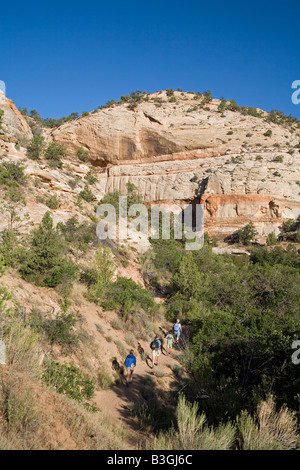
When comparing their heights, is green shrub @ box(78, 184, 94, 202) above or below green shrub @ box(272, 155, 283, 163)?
below

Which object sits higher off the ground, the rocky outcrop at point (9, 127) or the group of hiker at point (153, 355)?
the rocky outcrop at point (9, 127)

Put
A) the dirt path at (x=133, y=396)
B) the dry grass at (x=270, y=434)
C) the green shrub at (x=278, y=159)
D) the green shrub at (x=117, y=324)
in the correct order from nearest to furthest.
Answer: the dry grass at (x=270, y=434)
the dirt path at (x=133, y=396)
the green shrub at (x=117, y=324)
the green shrub at (x=278, y=159)

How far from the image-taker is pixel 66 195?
22.1 m

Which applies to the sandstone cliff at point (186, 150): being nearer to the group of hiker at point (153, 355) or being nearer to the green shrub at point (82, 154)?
the green shrub at point (82, 154)

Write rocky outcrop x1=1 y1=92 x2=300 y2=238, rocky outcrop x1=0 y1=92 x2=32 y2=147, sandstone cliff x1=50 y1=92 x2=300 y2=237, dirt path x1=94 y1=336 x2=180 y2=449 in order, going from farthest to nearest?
sandstone cliff x1=50 y1=92 x2=300 y2=237
rocky outcrop x1=1 y1=92 x2=300 y2=238
rocky outcrop x1=0 y1=92 x2=32 y2=147
dirt path x1=94 y1=336 x2=180 y2=449

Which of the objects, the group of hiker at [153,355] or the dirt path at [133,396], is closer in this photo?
the dirt path at [133,396]

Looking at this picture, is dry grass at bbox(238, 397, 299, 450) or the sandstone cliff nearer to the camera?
dry grass at bbox(238, 397, 299, 450)

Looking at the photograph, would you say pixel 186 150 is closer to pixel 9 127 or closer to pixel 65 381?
pixel 9 127

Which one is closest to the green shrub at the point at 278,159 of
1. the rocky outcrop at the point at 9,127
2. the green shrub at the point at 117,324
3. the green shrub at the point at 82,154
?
the green shrub at the point at 82,154

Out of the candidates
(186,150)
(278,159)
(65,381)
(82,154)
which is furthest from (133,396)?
(186,150)

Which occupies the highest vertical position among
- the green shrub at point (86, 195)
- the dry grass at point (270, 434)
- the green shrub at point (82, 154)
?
the green shrub at point (82, 154)

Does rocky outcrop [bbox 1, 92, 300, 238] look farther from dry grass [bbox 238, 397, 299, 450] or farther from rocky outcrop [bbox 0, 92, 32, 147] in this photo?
dry grass [bbox 238, 397, 299, 450]

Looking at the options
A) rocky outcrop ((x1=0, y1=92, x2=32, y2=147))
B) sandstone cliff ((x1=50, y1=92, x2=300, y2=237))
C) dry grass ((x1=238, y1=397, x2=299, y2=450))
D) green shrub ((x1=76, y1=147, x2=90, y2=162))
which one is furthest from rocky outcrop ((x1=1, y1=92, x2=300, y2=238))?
dry grass ((x1=238, y1=397, x2=299, y2=450))
